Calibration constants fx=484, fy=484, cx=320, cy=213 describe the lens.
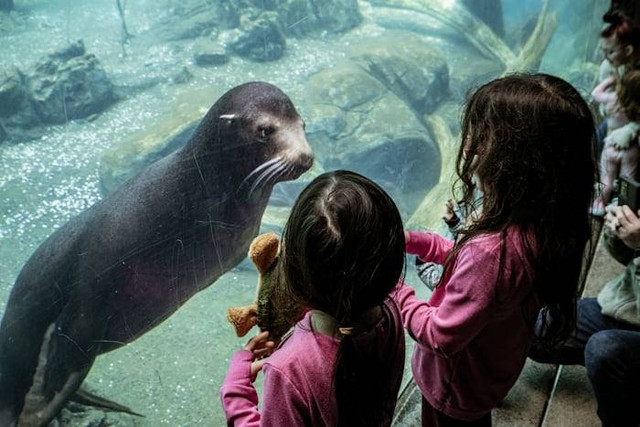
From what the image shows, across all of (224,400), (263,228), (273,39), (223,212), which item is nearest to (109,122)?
(223,212)

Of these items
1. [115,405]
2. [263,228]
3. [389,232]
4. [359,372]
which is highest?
[389,232]

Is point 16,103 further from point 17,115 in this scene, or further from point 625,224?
point 625,224

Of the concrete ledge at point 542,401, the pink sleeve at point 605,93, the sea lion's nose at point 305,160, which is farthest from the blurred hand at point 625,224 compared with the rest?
the pink sleeve at point 605,93

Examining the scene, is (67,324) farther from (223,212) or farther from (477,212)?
(477,212)

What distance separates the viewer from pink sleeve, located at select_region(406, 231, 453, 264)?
1642 mm

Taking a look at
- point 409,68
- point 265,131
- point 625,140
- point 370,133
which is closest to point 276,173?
point 265,131

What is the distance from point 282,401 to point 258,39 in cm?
166

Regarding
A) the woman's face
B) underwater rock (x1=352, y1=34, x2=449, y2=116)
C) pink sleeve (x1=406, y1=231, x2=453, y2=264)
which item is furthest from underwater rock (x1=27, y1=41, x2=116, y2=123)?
the woman's face

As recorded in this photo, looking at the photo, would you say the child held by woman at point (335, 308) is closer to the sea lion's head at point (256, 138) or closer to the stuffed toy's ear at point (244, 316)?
the stuffed toy's ear at point (244, 316)

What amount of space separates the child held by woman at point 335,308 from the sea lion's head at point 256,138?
0.72 meters

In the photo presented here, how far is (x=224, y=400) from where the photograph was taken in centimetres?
107

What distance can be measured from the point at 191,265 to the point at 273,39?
1110 mm

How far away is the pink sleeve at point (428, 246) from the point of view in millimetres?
1642

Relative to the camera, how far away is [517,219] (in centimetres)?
121
